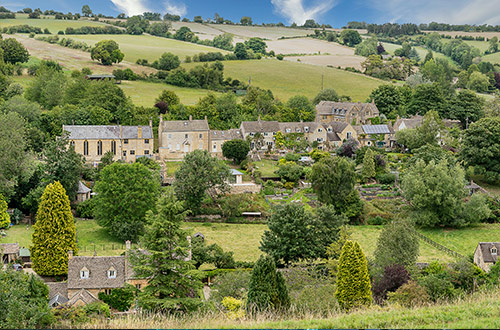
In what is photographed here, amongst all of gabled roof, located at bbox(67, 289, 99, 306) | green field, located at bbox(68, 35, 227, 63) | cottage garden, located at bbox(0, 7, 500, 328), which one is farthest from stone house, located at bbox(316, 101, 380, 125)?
gabled roof, located at bbox(67, 289, 99, 306)

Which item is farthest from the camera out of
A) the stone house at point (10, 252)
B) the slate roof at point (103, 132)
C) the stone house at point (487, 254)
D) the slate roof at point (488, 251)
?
the slate roof at point (103, 132)

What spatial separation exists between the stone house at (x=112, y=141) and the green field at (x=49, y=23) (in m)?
72.8

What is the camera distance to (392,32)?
190 meters

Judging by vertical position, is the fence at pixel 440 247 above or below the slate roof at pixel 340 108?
below

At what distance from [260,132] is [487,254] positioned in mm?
40656

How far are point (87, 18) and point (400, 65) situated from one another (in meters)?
81.4

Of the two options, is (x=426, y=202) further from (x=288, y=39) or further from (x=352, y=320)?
(x=288, y=39)

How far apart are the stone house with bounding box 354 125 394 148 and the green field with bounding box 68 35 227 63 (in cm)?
5268

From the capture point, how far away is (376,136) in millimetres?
83500

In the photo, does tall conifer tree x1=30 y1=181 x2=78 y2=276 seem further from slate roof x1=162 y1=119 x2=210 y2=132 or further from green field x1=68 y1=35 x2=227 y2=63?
green field x1=68 y1=35 x2=227 y2=63

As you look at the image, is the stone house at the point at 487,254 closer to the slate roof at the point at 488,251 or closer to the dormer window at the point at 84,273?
the slate roof at the point at 488,251

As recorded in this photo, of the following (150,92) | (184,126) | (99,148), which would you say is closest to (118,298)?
(99,148)

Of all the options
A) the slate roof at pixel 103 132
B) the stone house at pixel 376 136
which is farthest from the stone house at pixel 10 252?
the stone house at pixel 376 136

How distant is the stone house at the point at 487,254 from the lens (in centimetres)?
4363
